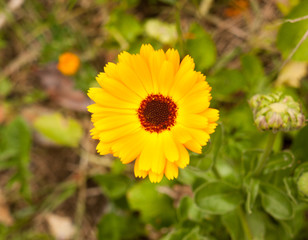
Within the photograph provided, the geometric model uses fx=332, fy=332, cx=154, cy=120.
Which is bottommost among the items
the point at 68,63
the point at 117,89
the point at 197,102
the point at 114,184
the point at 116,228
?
the point at 116,228

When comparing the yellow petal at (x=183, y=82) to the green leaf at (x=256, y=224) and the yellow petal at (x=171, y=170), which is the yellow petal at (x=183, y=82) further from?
the green leaf at (x=256, y=224)

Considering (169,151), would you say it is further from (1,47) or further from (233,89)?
(1,47)

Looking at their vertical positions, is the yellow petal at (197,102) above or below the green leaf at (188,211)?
above

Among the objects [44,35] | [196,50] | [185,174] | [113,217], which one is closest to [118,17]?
[196,50]

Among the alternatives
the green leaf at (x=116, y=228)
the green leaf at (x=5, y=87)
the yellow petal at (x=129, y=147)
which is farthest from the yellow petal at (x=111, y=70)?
the green leaf at (x=5, y=87)

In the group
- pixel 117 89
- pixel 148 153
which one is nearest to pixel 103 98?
pixel 117 89

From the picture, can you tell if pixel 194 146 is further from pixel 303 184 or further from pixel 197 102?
pixel 303 184
